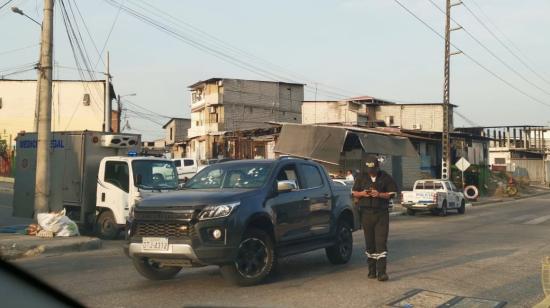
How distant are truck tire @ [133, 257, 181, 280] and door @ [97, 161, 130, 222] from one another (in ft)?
20.8

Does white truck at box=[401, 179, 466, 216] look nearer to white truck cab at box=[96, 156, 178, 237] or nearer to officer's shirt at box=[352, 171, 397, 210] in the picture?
white truck cab at box=[96, 156, 178, 237]

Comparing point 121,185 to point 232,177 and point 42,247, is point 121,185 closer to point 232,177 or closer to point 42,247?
point 42,247

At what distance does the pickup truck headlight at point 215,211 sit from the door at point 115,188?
7765 millimetres

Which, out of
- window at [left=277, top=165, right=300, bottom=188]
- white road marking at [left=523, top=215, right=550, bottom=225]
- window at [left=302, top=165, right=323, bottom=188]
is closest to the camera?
window at [left=277, top=165, right=300, bottom=188]

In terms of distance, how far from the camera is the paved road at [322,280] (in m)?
7.50

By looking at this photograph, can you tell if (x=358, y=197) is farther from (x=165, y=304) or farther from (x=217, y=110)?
(x=217, y=110)

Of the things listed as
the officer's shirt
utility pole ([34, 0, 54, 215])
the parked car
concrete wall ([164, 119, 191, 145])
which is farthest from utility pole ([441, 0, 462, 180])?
concrete wall ([164, 119, 191, 145])

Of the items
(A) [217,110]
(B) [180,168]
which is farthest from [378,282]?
(A) [217,110]

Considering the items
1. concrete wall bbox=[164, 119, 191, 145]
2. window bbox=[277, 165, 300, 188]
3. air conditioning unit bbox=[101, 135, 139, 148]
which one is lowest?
window bbox=[277, 165, 300, 188]

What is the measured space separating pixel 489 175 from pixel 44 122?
43506 millimetres

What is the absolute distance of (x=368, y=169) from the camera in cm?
906

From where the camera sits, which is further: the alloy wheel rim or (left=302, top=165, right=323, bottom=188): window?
(left=302, top=165, right=323, bottom=188): window

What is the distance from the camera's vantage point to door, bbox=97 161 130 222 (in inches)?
590

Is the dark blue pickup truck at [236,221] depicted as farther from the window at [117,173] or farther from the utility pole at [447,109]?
the utility pole at [447,109]
